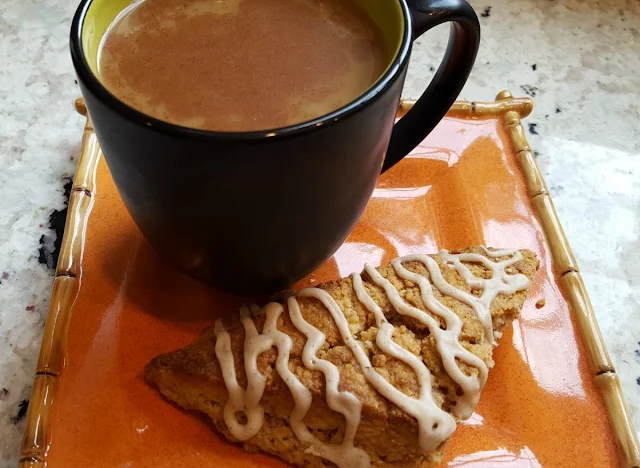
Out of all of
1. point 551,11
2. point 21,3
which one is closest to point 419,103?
point 551,11

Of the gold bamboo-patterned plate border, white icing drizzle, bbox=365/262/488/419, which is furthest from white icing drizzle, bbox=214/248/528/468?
the gold bamboo-patterned plate border

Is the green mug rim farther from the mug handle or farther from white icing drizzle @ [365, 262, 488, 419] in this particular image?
white icing drizzle @ [365, 262, 488, 419]

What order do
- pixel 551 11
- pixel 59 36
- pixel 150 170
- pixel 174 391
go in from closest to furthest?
pixel 150 170, pixel 174 391, pixel 59 36, pixel 551 11

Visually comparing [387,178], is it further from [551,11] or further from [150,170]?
[551,11]

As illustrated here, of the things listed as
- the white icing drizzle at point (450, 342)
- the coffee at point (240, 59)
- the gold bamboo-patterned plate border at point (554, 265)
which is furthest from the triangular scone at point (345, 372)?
the coffee at point (240, 59)

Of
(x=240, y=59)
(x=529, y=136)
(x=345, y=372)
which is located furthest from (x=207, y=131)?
(x=529, y=136)

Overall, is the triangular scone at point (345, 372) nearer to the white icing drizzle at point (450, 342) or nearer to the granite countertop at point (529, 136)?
the white icing drizzle at point (450, 342)

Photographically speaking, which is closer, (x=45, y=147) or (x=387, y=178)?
(x=387, y=178)

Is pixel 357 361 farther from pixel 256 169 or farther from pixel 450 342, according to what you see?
pixel 256 169
